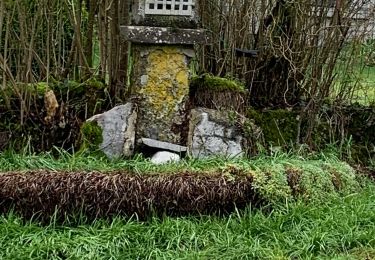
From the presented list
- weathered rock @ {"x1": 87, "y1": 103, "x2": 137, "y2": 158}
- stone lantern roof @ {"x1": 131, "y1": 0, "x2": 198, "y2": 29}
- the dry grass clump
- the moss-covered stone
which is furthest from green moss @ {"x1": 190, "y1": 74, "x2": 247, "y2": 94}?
the dry grass clump

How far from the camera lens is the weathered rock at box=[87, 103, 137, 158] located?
206 inches

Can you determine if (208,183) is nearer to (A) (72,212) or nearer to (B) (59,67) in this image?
(A) (72,212)

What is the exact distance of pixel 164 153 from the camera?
526 cm

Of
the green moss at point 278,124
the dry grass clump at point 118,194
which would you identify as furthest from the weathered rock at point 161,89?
the dry grass clump at point 118,194

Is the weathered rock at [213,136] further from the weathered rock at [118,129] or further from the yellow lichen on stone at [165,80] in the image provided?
the weathered rock at [118,129]

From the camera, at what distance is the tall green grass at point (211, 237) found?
12.8 ft

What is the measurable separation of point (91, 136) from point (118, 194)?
3.39 ft

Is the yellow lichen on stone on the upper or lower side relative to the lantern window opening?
lower

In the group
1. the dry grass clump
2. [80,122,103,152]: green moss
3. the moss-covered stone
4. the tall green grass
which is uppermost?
the moss-covered stone

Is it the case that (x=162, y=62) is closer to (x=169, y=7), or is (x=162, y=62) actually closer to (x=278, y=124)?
(x=169, y=7)

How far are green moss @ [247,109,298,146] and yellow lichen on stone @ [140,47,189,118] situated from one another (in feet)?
2.72

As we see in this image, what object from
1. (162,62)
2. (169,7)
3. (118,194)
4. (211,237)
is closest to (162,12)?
(169,7)

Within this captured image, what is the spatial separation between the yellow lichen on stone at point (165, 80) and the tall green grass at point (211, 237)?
1.34m

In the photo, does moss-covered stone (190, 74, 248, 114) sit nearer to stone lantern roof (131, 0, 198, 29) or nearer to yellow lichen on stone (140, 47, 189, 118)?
yellow lichen on stone (140, 47, 189, 118)
